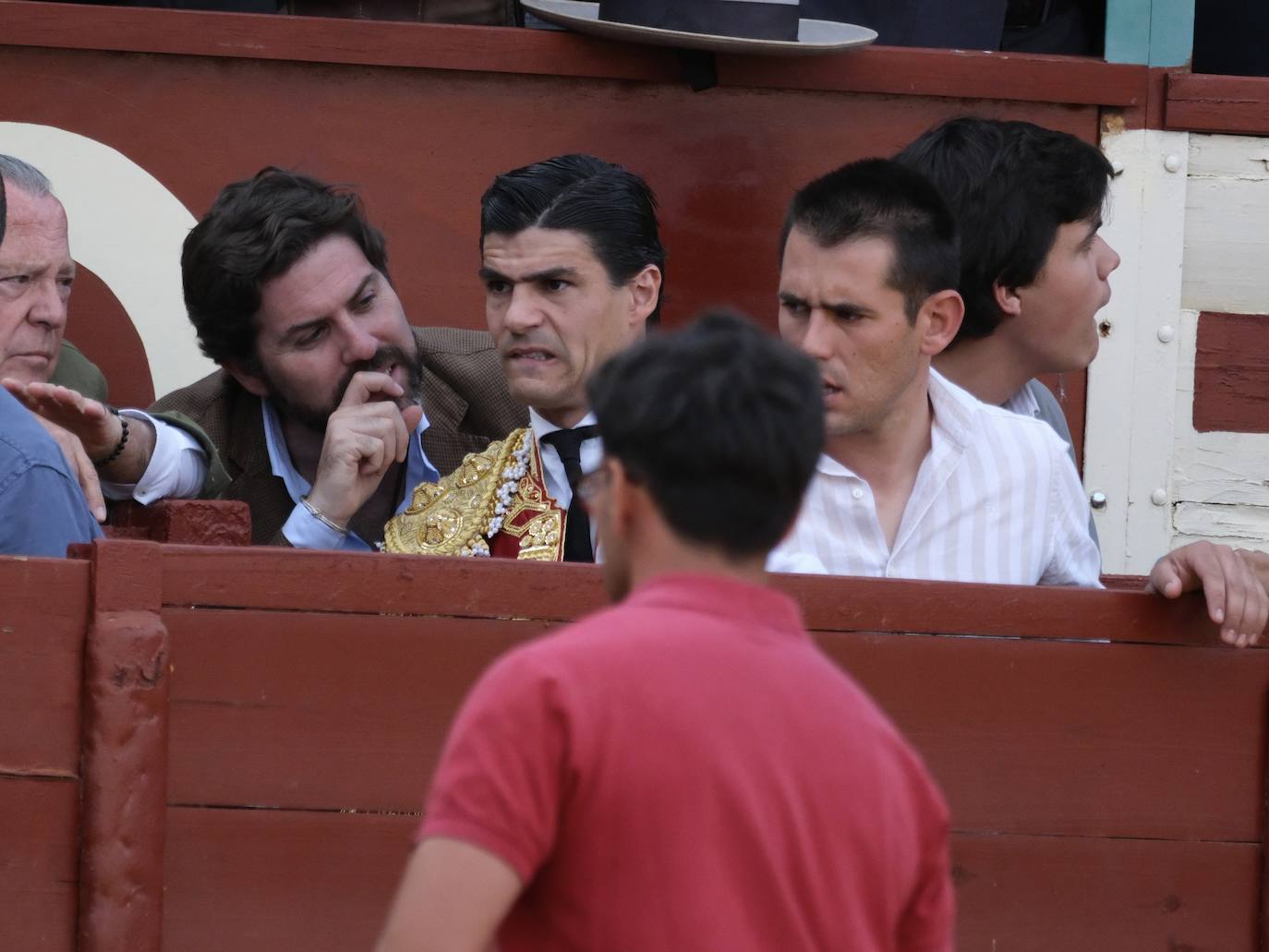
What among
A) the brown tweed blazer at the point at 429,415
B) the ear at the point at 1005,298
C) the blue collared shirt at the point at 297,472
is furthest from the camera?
the brown tweed blazer at the point at 429,415

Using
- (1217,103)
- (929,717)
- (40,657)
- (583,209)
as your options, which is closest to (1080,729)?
(929,717)

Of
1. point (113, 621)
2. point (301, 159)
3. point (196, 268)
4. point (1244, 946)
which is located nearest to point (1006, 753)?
point (1244, 946)

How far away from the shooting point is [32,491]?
2709mm

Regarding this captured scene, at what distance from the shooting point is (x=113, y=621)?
8.36 feet

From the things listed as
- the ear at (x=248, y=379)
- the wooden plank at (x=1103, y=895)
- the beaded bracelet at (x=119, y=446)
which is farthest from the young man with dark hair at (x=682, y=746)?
the ear at (x=248, y=379)

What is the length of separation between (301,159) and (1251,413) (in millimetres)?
2143

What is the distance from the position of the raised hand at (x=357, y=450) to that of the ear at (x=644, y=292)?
1.44 feet

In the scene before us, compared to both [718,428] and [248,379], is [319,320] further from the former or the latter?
[718,428]

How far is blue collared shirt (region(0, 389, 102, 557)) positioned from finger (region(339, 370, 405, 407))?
0.81m

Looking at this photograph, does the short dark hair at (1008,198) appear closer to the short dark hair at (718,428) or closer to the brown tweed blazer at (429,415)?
the brown tweed blazer at (429,415)

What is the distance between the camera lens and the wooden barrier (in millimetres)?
2555

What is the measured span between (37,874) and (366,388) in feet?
4.14

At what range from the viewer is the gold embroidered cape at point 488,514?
327 cm

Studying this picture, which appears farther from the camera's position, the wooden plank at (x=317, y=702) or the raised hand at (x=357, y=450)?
the raised hand at (x=357, y=450)
